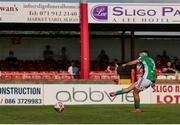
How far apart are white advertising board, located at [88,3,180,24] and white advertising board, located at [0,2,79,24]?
1.11 meters

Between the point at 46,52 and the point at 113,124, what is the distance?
97.0 ft

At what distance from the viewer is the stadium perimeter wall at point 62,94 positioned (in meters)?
26.7

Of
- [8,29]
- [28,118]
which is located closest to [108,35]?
[8,29]

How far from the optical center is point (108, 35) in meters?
44.1

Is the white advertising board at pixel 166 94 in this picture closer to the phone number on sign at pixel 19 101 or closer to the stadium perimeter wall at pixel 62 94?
the stadium perimeter wall at pixel 62 94

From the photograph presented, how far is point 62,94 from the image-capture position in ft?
88.8

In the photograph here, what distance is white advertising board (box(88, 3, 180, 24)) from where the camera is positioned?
1344 inches

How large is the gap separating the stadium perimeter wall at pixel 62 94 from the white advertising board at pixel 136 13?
7533 millimetres

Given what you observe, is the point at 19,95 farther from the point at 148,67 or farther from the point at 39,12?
the point at 148,67

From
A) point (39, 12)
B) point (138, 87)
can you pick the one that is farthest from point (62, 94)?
point (138, 87)

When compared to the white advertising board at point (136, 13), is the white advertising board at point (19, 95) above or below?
below

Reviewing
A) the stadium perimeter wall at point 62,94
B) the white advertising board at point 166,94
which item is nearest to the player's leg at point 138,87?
the stadium perimeter wall at point 62,94

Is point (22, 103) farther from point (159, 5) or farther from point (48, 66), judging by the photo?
point (48, 66)

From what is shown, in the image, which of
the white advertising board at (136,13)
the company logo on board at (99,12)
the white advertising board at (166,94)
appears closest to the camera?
the white advertising board at (166,94)
